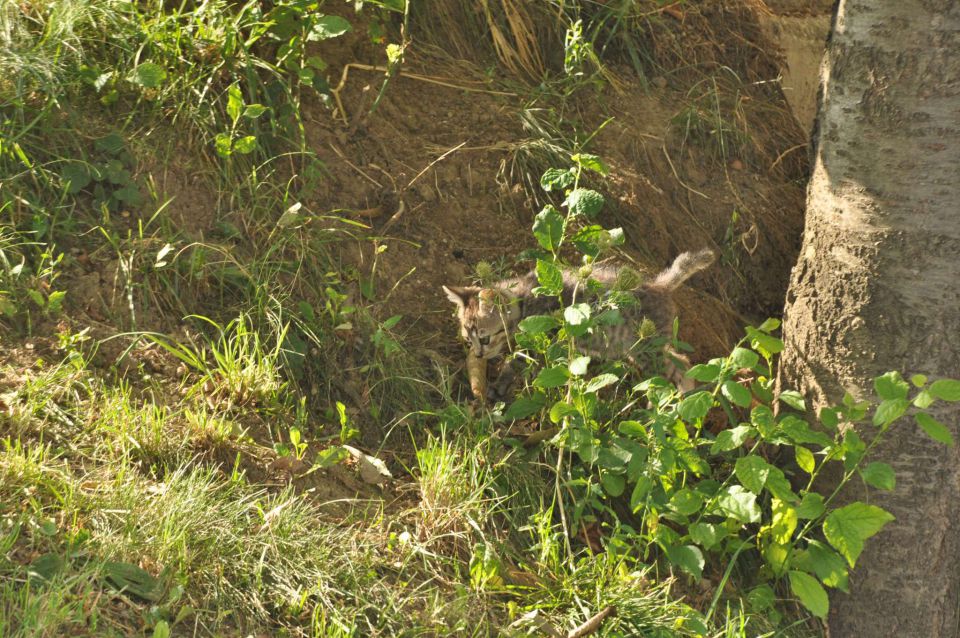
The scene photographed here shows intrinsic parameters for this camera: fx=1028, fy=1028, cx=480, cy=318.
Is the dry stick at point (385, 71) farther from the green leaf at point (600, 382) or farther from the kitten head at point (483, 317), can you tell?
the green leaf at point (600, 382)

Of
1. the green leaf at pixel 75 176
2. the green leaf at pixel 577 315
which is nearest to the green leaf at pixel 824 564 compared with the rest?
the green leaf at pixel 577 315

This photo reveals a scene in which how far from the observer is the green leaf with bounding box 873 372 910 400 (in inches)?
131

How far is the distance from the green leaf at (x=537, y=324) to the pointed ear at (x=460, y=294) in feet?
2.58

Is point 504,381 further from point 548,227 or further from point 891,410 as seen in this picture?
point 891,410

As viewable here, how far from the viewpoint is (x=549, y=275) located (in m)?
3.61

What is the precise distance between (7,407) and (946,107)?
341 centimetres

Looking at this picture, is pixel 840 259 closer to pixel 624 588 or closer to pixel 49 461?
pixel 624 588

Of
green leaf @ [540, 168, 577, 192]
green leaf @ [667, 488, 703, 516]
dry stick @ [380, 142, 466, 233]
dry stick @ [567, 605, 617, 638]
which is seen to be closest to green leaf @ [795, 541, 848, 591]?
green leaf @ [667, 488, 703, 516]

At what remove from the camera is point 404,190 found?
4918mm

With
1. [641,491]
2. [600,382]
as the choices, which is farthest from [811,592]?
[600,382]

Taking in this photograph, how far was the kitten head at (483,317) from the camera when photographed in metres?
4.31

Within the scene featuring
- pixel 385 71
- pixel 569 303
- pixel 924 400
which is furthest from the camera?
pixel 385 71

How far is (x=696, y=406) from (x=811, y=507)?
56cm

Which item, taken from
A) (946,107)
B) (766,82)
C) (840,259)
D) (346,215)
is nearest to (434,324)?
(346,215)
